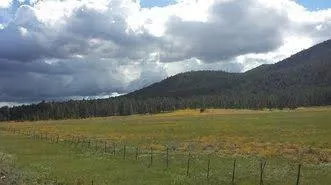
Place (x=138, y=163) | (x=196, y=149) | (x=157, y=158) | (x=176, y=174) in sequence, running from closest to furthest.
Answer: (x=176, y=174) → (x=138, y=163) → (x=157, y=158) → (x=196, y=149)

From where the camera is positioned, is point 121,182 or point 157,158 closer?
point 121,182

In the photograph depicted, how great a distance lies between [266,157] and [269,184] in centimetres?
1856

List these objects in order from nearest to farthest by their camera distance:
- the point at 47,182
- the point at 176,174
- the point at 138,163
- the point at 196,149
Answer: the point at 47,182 → the point at 176,174 → the point at 138,163 → the point at 196,149

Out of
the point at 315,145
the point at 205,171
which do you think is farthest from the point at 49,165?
the point at 315,145

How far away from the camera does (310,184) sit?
116 feet

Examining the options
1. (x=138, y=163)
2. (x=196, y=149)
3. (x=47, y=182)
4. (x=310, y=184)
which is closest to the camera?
(x=310, y=184)

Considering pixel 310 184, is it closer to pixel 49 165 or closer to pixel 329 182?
pixel 329 182

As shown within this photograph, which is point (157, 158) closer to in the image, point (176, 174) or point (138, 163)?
point (138, 163)

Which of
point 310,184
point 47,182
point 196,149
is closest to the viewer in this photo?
point 310,184

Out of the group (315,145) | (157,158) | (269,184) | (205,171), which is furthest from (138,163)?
(315,145)

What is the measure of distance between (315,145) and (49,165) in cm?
3361

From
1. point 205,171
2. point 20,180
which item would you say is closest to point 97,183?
point 20,180

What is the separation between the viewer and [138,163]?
48438mm

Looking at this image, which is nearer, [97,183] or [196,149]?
[97,183]
